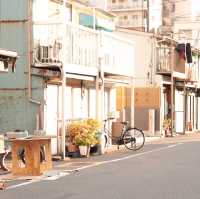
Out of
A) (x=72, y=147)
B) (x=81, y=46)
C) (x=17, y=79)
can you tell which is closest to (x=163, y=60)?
(x=81, y=46)

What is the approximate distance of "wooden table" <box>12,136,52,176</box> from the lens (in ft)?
49.5

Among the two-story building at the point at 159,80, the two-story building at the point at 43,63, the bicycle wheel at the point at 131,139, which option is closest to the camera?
the two-story building at the point at 43,63

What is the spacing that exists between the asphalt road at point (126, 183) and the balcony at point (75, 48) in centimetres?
368

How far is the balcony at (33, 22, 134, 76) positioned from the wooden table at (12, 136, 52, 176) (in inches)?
A: 216

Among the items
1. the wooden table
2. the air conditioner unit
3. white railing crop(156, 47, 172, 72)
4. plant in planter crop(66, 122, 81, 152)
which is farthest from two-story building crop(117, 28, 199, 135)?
the wooden table

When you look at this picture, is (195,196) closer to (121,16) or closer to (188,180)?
(188,180)

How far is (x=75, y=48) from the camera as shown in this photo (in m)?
21.9

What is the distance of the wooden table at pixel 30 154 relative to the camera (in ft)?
49.5

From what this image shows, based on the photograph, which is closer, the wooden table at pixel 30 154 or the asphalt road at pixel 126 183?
the asphalt road at pixel 126 183

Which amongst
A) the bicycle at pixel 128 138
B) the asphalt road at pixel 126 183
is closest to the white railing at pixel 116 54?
the bicycle at pixel 128 138

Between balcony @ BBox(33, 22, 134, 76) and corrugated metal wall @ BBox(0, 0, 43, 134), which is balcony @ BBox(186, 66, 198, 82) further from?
corrugated metal wall @ BBox(0, 0, 43, 134)

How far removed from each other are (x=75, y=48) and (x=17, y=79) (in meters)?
2.21

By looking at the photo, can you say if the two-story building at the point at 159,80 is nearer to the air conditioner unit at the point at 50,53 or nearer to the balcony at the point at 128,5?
the air conditioner unit at the point at 50,53

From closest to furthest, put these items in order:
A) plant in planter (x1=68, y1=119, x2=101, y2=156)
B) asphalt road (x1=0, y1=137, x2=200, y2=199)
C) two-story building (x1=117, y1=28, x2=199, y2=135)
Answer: asphalt road (x1=0, y1=137, x2=200, y2=199) → plant in planter (x1=68, y1=119, x2=101, y2=156) → two-story building (x1=117, y1=28, x2=199, y2=135)
